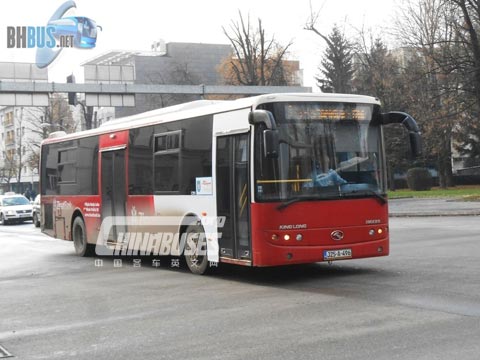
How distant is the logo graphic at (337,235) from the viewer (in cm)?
1177

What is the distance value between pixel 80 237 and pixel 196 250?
20.6 feet

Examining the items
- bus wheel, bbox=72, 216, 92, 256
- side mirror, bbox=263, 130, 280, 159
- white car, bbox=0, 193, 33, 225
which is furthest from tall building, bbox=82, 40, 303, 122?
side mirror, bbox=263, 130, 280, 159

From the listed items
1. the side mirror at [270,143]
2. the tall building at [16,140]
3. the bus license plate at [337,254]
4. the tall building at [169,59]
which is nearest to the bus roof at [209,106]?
the side mirror at [270,143]

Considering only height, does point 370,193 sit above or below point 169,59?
below

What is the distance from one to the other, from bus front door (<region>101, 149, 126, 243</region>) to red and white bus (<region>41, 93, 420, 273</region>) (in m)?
2.21

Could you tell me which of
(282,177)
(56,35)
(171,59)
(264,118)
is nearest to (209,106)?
(264,118)

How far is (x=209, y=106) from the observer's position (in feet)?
43.2

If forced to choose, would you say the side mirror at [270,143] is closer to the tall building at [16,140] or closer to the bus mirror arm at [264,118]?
the bus mirror arm at [264,118]

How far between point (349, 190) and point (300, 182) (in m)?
0.91

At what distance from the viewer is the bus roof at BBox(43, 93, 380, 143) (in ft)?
38.4

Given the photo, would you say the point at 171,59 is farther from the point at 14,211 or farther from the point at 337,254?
the point at 337,254

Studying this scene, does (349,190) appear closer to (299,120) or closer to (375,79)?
(299,120)

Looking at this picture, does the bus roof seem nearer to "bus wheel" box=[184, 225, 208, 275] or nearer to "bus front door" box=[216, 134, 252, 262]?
"bus front door" box=[216, 134, 252, 262]

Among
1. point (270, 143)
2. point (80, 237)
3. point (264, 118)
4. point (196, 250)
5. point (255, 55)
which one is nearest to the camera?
point (270, 143)
